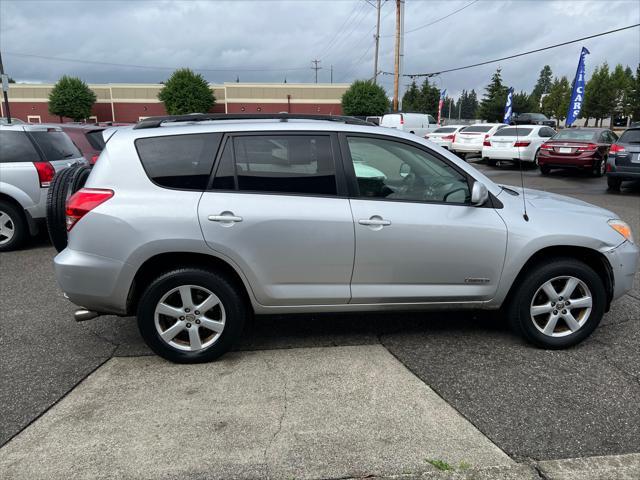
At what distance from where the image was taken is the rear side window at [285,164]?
3684 millimetres

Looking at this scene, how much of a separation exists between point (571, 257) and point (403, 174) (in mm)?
1458

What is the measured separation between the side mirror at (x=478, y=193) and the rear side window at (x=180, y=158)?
1883 millimetres

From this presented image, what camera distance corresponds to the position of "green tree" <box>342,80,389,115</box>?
169 feet

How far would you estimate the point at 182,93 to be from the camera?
172ft

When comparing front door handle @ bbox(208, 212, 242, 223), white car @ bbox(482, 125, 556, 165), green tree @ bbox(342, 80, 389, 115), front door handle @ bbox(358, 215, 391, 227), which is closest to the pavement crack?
front door handle @ bbox(208, 212, 242, 223)

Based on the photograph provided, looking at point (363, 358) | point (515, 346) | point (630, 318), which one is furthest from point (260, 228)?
point (630, 318)

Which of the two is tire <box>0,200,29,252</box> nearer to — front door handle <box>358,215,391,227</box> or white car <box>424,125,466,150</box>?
front door handle <box>358,215,391,227</box>

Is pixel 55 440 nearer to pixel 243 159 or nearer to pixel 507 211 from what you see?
pixel 243 159

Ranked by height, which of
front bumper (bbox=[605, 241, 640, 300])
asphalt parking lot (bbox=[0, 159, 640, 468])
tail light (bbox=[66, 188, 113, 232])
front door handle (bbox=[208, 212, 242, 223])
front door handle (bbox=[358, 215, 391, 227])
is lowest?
asphalt parking lot (bbox=[0, 159, 640, 468])

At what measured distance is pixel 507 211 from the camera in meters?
3.86

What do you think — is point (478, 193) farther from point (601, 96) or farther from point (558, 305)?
point (601, 96)

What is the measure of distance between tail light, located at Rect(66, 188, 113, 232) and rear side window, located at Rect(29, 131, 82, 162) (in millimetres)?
4184

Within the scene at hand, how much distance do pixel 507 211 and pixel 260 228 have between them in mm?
1868

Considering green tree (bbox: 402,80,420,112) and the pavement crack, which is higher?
green tree (bbox: 402,80,420,112)
